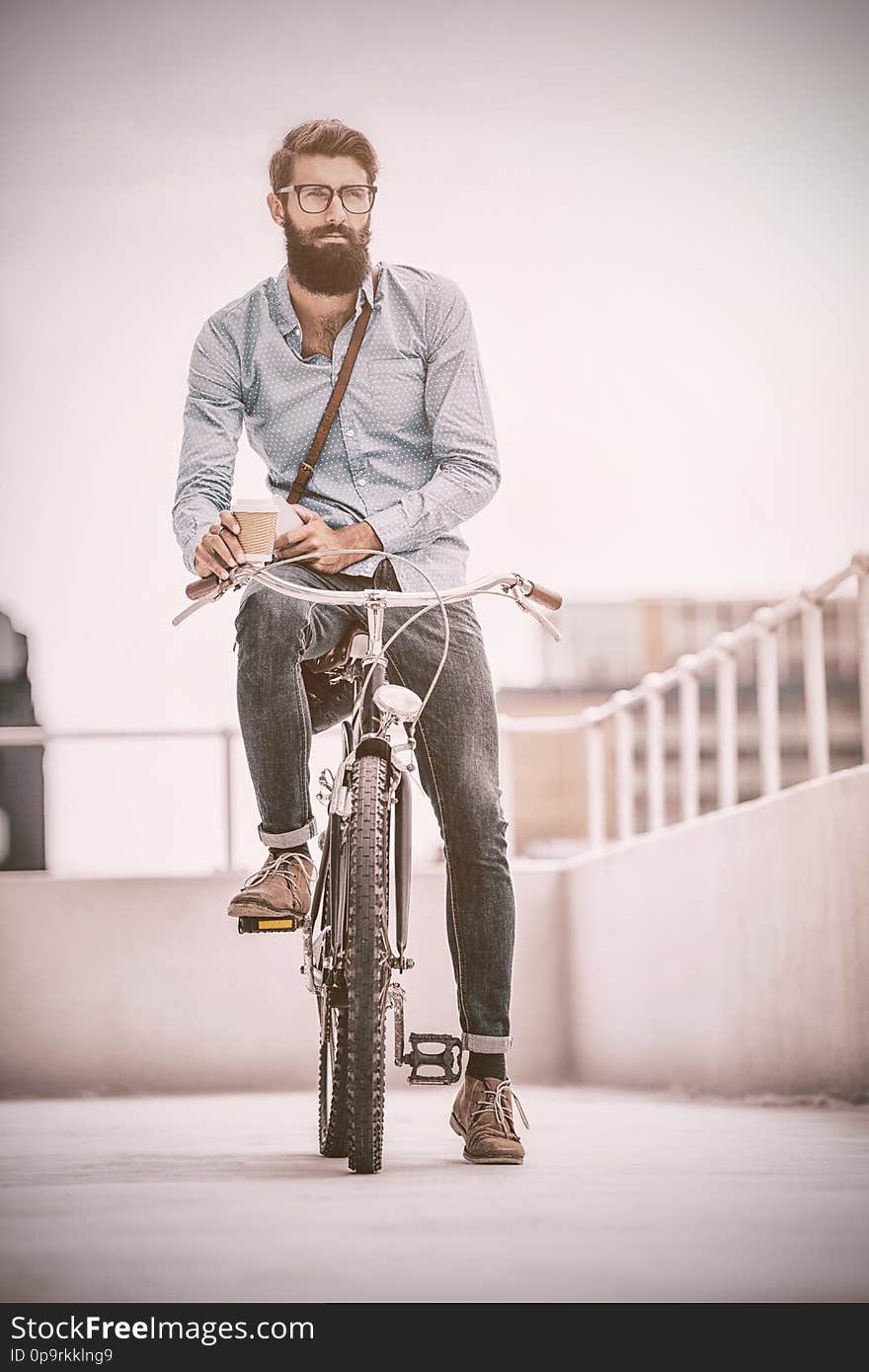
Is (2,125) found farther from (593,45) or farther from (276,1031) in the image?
(276,1031)

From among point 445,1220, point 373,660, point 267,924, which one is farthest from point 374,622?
point 445,1220

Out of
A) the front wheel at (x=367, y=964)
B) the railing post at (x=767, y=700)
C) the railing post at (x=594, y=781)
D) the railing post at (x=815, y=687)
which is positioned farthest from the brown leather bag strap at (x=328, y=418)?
the railing post at (x=594, y=781)

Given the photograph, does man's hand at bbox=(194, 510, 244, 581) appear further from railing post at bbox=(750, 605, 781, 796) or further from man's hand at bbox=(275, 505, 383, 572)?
railing post at bbox=(750, 605, 781, 796)

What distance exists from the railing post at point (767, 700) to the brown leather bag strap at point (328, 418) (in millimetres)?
1836

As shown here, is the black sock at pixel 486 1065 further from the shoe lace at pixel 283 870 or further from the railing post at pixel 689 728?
the railing post at pixel 689 728

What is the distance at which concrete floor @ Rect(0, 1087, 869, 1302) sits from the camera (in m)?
1.43

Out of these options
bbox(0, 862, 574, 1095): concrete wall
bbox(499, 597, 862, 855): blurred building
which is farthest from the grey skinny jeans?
bbox(499, 597, 862, 855): blurred building

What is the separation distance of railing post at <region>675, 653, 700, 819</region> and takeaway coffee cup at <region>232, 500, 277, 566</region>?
2.66m

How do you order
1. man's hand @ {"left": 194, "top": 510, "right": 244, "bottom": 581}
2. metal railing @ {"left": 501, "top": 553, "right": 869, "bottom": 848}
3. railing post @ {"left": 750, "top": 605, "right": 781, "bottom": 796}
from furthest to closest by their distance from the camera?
1. railing post @ {"left": 750, "top": 605, "right": 781, "bottom": 796}
2. metal railing @ {"left": 501, "top": 553, "right": 869, "bottom": 848}
3. man's hand @ {"left": 194, "top": 510, "right": 244, "bottom": 581}

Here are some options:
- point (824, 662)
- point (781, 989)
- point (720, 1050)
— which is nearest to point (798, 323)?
point (824, 662)

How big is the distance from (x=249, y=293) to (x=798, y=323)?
75.6 inches

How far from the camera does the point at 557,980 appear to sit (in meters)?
6.00

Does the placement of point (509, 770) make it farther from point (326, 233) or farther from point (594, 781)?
point (326, 233)

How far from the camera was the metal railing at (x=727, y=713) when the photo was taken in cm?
383
